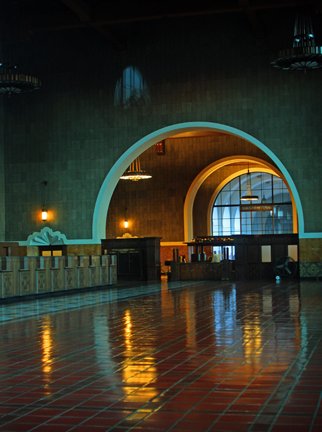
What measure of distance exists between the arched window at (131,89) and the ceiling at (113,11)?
0.87 meters

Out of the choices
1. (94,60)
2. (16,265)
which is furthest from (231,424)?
(94,60)

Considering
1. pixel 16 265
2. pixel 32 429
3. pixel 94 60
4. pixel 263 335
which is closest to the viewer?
pixel 32 429

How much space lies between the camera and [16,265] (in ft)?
49.5

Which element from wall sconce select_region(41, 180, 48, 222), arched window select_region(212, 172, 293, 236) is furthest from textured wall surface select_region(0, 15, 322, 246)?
arched window select_region(212, 172, 293, 236)

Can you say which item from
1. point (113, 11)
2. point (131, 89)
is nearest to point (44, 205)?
point (131, 89)

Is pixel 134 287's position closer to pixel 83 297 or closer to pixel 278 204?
pixel 83 297

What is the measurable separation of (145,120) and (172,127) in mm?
848

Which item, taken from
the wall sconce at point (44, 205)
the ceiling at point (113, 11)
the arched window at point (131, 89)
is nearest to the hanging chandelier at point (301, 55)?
the ceiling at point (113, 11)

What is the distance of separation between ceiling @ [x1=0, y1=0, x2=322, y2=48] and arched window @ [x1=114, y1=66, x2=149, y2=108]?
87 centimetres

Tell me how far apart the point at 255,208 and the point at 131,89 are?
38.0 feet

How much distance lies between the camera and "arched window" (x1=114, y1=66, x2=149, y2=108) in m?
21.4

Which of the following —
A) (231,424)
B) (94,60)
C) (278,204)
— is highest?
(94,60)

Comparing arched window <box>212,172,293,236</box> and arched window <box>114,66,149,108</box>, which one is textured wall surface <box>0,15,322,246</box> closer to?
arched window <box>114,66,149,108</box>

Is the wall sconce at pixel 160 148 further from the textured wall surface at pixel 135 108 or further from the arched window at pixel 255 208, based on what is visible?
the textured wall surface at pixel 135 108
